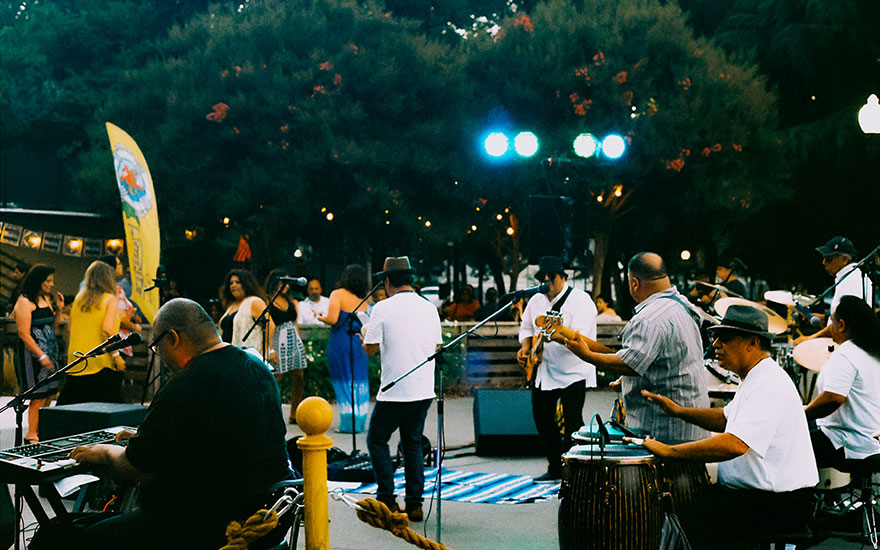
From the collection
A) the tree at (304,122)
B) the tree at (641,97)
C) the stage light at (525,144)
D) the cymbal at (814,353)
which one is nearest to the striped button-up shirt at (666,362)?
the cymbal at (814,353)

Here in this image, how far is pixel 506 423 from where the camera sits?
946cm

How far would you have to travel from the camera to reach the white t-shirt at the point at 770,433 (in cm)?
431

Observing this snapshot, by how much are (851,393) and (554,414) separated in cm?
277

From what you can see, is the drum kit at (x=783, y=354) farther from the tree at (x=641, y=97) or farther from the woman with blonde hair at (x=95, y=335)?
the tree at (x=641, y=97)

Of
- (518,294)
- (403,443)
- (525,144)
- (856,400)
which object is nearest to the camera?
(856,400)

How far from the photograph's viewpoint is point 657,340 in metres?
5.38

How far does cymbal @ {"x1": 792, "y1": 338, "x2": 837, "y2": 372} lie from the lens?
6820 mm

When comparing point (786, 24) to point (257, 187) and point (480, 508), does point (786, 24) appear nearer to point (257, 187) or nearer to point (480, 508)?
point (257, 187)

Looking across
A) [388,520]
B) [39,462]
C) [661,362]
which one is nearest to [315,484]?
[388,520]

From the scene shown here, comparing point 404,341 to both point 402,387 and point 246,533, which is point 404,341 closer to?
point 402,387

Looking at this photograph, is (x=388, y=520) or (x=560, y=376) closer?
(x=388, y=520)

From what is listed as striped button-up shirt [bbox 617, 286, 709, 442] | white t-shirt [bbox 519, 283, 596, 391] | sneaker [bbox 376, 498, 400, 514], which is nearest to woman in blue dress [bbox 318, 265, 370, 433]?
white t-shirt [bbox 519, 283, 596, 391]

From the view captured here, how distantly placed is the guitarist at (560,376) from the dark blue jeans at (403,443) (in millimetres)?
1558

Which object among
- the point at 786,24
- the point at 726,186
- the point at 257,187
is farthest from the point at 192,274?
the point at 786,24
